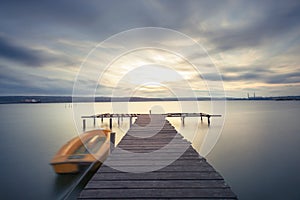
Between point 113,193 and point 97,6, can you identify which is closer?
point 113,193

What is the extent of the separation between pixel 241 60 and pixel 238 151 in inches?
333

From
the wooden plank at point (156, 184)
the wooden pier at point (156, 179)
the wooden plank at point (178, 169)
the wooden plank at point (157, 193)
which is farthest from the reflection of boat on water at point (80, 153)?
the wooden plank at point (157, 193)

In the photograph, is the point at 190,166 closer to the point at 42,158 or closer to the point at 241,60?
the point at 42,158

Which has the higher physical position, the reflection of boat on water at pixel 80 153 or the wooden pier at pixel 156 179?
the wooden pier at pixel 156 179

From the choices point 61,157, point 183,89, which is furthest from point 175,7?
point 61,157

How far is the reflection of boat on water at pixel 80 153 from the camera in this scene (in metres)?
5.81

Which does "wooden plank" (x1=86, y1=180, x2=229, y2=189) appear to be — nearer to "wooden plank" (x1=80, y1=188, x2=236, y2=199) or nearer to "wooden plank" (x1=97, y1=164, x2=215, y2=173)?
"wooden plank" (x1=80, y1=188, x2=236, y2=199)

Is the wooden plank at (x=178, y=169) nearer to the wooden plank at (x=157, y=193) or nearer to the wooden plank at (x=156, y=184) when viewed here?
the wooden plank at (x=156, y=184)

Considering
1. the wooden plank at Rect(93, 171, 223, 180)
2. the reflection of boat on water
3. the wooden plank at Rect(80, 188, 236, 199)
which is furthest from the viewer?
the reflection of boat on water

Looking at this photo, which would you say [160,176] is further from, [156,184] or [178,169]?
[178,169]

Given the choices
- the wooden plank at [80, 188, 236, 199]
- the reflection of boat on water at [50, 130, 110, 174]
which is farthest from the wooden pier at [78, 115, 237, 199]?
the reflection of boat on water at [50, 130, 110, 174]

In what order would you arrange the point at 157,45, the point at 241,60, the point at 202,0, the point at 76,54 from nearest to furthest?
the point at 202,0, the point at 157,45, the point at 76,54, the point at 241,60

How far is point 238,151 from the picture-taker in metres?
10.7

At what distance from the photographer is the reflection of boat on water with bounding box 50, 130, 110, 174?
581 centimetres
